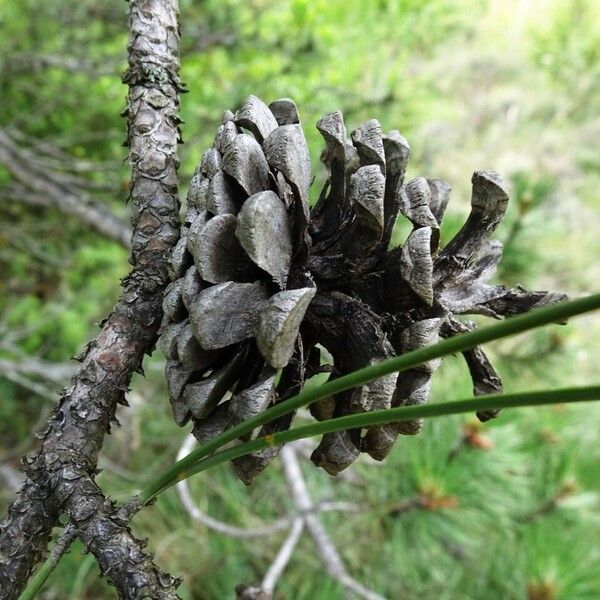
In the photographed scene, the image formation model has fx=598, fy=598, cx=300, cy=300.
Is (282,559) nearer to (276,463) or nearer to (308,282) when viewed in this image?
(276,463)

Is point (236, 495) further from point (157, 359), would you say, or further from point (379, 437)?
point (379, 437)

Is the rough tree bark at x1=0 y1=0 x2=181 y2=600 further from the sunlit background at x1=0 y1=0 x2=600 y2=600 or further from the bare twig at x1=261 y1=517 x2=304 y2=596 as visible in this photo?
the bare twig at x1=261 y1=517 x2=304 y2=596

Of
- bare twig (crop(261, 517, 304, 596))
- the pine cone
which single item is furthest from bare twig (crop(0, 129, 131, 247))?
the pine cone

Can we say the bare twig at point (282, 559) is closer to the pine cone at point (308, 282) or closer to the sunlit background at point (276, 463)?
the sunlit background at point (276, 463)

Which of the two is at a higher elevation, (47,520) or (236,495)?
(47,520)

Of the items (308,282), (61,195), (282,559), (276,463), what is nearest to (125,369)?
(308,282)

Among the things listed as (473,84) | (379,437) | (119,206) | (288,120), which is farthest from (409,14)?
(473,84)
